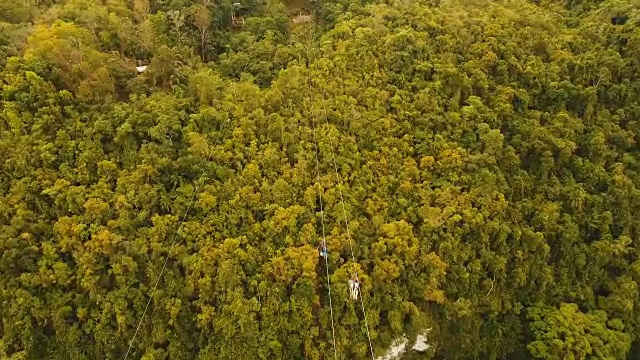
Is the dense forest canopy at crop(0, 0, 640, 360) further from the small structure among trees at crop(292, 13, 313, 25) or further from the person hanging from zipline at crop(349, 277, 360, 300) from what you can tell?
the small structure among trees at crop(292, 13, 313, 25)

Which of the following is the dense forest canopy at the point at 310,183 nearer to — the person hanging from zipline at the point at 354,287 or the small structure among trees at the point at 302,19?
the person hanging from zipline at the point at 354,287

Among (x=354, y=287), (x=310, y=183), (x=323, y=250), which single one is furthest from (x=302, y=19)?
(x=354, y=287)

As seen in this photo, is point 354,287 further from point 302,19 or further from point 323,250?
point 302,19

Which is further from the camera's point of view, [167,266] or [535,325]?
[535,325]

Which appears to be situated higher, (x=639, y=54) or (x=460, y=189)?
(x=639, y=54)

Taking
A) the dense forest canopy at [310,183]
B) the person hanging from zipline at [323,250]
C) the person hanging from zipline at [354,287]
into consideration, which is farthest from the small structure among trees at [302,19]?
the person hanging from zipline at [354,287]

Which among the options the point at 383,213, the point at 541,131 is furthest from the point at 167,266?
the point at 541,131

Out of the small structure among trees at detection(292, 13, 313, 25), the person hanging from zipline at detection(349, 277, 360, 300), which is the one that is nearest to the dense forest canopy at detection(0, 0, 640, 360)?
the person hanging from zipline at detection(349, 277, 360, 300)

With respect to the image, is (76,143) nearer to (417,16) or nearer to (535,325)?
(417,16)
